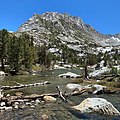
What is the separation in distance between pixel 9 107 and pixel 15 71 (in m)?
62.6

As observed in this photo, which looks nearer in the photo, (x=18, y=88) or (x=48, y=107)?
(x=48, y=107)

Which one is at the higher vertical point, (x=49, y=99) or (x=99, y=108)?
(x=49, y=99)

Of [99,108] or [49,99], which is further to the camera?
[49,99]

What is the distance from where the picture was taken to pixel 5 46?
92438 millimetres

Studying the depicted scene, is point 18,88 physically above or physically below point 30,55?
below

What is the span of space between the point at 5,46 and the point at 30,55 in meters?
14.9

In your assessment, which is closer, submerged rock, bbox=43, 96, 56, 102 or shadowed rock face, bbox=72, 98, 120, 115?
shadowed rock face, bbox=72, 98, 120, 115

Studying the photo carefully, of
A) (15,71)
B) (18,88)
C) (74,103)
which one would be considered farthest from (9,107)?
(15,71)

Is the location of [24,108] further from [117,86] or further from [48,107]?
[117,86]

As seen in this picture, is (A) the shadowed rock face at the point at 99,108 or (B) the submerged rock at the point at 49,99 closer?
(A) the shadowed rock face at the point at 99,108

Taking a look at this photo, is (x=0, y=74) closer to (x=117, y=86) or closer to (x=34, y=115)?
(x=117, y=86)

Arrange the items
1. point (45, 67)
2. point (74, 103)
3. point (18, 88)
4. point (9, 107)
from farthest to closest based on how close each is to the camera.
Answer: point (45, 67) < point (18, 88) < point (74, 103) < point (9, 107)

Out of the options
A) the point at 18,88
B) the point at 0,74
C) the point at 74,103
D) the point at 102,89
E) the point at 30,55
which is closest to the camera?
the point at 74,103

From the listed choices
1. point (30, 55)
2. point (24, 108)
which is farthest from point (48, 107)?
point (30, 55)
